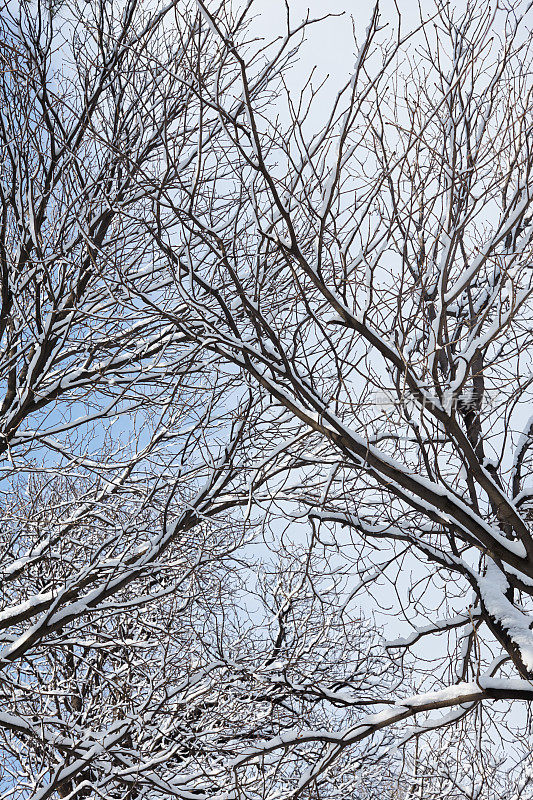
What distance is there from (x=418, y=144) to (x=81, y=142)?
302cm

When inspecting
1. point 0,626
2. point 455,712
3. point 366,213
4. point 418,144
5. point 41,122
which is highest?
point 41,122

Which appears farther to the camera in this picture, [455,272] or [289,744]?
[455,272]

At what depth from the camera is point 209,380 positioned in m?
5.75

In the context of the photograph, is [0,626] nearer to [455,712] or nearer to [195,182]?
[455,712]

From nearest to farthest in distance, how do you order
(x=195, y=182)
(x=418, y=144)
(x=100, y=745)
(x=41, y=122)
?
1. (x=195, y=182)
2. (x=418, y=144)
3. (x=100, y=745)
4. (x=41, y=122)

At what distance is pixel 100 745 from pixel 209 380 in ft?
9.77

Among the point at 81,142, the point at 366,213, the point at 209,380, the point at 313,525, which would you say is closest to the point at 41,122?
the point at 81,142

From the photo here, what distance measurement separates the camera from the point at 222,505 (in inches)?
202

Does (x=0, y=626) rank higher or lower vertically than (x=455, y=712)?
higher

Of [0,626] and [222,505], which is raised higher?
[222,505]

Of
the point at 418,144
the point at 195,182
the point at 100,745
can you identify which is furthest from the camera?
the point at 100,745

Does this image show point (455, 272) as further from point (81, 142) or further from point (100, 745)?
point (100, 745)

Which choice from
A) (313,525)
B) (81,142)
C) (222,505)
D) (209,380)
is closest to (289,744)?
(313,525)

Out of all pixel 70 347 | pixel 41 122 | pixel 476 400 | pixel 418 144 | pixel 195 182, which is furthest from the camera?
pixel 70 347
